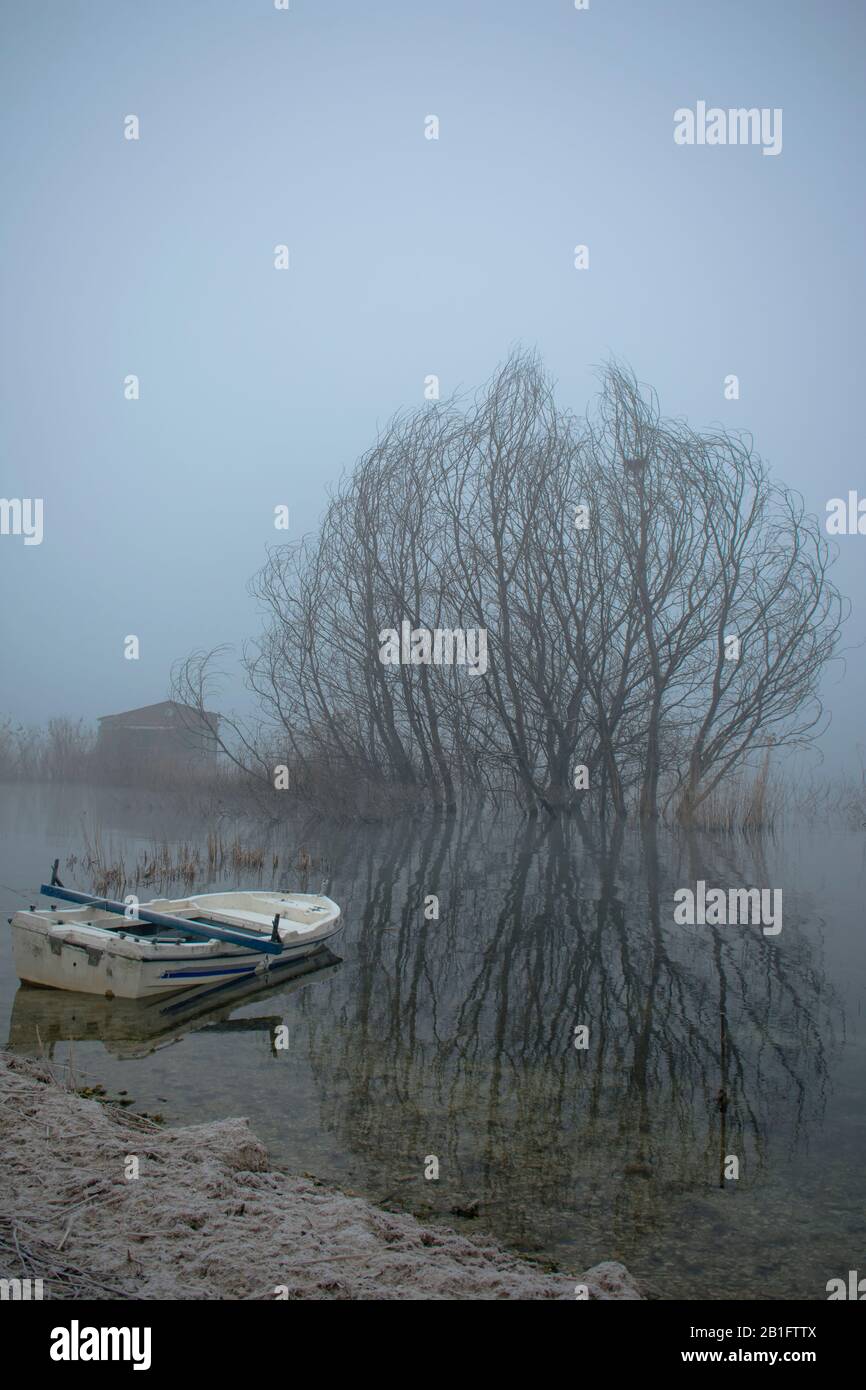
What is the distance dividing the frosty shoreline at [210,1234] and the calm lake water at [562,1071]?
10.9 inches

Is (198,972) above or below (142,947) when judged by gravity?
below

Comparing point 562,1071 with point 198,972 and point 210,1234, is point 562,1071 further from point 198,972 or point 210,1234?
point 198,972

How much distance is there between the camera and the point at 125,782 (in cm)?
3941

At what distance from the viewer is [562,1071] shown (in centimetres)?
570

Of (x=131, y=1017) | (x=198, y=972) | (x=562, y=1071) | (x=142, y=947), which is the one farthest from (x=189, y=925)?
(x=562, y=1071)

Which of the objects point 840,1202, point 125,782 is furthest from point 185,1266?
point 125,782

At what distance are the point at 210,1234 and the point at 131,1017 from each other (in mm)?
3394

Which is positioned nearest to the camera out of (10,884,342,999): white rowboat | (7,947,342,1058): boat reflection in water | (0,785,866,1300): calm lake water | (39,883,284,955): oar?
(0,785,866,1300): calm lake water

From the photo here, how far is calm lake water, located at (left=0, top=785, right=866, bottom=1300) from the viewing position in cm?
391

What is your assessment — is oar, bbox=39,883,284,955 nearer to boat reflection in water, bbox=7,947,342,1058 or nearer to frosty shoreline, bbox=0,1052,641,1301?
boat reflection in water, bbox=7,947,342,1058

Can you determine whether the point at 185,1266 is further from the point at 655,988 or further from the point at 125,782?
the point at 125,782

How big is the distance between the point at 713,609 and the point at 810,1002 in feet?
57.5

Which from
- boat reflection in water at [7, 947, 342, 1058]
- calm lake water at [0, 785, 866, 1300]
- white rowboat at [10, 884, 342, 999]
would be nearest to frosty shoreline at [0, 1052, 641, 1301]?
calm lake water at [0, 785, 866, 1300]

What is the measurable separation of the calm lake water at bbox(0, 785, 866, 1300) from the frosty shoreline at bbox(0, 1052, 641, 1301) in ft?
0.91
